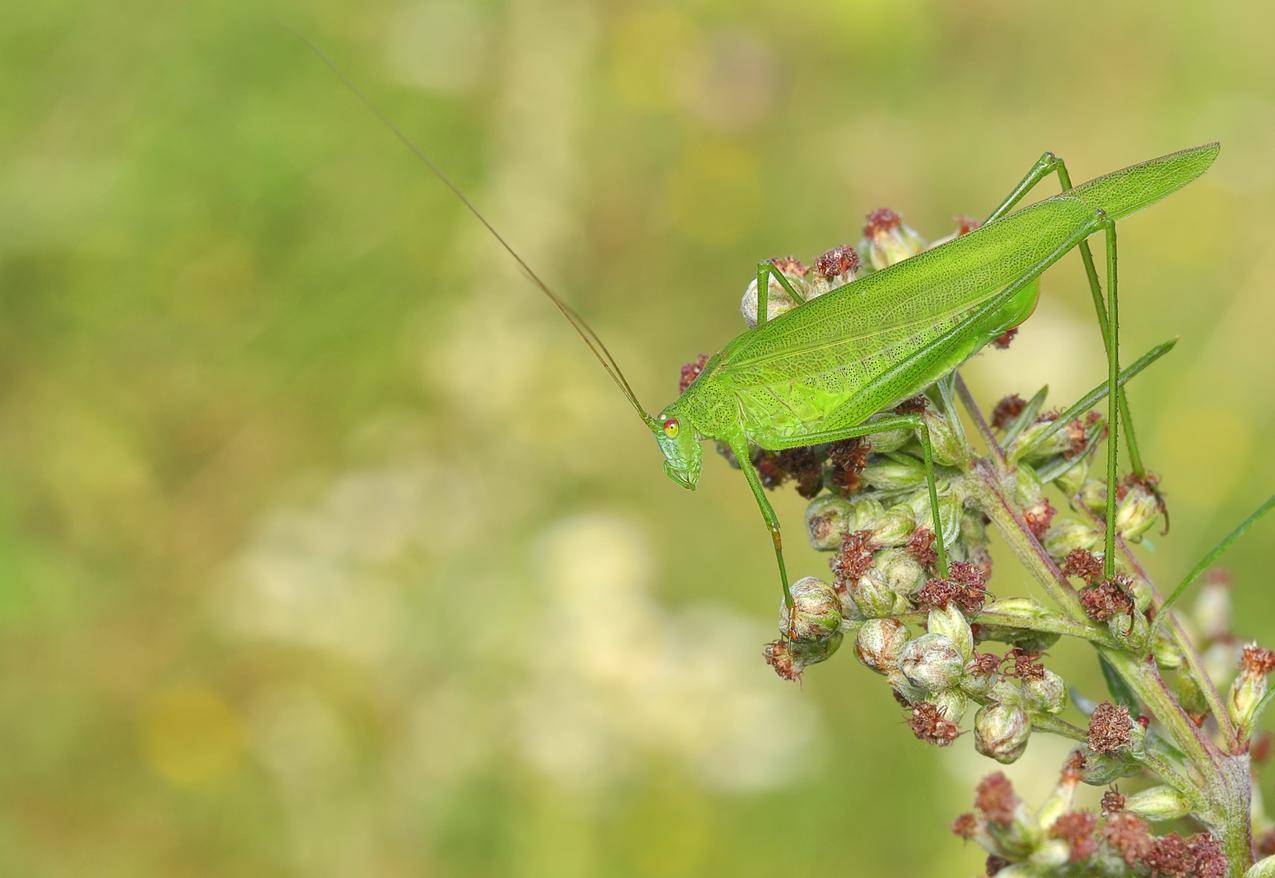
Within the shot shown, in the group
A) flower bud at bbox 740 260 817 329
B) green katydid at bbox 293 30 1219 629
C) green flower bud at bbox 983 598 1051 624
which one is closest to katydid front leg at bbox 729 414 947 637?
green katydid at bbox 293 30 1219 629

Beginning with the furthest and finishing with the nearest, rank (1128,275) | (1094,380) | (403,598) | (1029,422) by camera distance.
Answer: (1128,275) < (1094,380) < (403,598) < (1029,422)

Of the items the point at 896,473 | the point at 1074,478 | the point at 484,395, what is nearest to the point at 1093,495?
the point at 1074,478

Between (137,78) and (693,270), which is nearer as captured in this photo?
(137,78)

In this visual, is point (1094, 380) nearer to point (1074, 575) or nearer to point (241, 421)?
point (1074, 575)

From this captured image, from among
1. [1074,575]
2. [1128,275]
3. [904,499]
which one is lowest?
[1074,575]

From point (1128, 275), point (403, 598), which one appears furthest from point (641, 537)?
point (1128, 275)

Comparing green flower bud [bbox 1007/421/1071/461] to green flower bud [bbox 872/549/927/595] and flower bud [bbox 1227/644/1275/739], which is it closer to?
green flower bud [bbox 872/549/927/595]

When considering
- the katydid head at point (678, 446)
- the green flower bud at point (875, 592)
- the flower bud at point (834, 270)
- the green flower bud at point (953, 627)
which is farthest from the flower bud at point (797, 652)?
the katydid head at point (678, 446)
